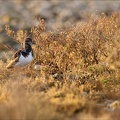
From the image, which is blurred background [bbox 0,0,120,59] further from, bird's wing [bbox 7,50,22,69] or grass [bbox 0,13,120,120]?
bird's wing [bbox 7,50,22,69]

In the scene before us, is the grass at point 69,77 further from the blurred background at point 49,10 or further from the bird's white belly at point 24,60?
the blurred background at point 49,10

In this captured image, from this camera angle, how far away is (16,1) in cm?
5953

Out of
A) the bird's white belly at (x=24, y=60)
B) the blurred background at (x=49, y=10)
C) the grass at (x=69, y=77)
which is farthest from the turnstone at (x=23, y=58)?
the blurred background at (x=49, y=10)

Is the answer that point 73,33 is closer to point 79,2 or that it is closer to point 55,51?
point 55,51

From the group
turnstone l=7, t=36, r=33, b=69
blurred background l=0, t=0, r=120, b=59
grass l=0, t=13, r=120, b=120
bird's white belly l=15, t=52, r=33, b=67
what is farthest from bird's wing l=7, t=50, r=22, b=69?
blurred background l=0, t=0, r=120, b=59

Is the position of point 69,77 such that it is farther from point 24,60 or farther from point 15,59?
point 15,59

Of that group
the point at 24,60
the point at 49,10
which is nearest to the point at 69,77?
the point at 24,60

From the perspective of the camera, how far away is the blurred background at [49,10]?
4419cm

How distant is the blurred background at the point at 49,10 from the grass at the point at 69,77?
1050 inches

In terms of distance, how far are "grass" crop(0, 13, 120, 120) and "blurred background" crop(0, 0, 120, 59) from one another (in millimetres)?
26672

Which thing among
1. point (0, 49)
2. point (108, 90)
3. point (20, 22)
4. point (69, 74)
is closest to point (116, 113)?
point (108, 90)

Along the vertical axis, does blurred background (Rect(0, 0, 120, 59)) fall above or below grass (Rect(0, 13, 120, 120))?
above

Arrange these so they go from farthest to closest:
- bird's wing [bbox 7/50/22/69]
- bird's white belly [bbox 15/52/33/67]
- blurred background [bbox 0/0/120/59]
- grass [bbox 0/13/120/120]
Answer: blurred background [bbox 0/0/120/59], bird's wing [bbox 7/50/22/69], bird's white belly [bbox 15/52/33/67], grass [bbox 0/13/120/120]

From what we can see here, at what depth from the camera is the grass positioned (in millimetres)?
8578
